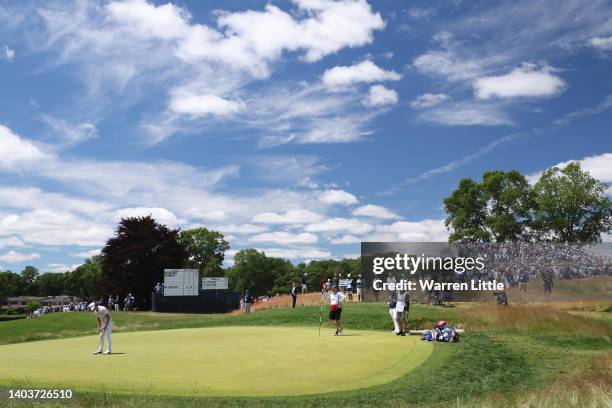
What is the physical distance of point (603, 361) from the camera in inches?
844

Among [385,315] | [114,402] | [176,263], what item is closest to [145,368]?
[114,402]

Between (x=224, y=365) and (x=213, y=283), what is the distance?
5097 centimetres

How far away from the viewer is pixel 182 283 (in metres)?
62.1

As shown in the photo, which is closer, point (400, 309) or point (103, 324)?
point (103, 324)

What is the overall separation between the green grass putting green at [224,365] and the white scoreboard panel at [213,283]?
1606 inches

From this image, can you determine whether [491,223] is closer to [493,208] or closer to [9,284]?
[493,208]

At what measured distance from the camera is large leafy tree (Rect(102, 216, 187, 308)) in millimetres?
72312

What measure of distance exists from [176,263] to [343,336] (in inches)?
2100

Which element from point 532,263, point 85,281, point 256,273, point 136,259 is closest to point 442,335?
point 532,263

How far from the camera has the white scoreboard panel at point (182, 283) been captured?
61.8m

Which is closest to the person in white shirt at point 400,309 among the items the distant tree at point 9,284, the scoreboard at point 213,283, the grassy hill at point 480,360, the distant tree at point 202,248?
the grassy hill at point 480,360

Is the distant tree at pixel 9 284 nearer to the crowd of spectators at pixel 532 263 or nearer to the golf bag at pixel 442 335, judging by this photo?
the crowd of spectators at pixel 532 263

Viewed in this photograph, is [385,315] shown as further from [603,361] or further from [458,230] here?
[458,230]

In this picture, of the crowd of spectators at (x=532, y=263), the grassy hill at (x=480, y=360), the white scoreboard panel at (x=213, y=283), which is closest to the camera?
the grassy hill at (x=480, y=360)
